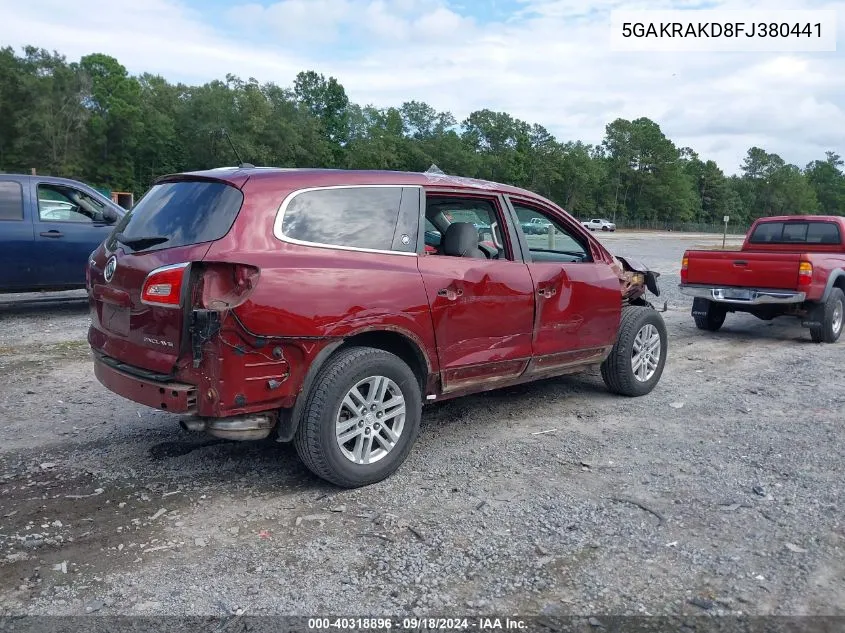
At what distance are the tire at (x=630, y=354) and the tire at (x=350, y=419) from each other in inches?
93.4

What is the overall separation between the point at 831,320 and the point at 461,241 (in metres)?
6.67

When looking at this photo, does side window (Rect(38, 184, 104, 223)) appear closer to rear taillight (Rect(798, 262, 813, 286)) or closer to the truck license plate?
the truck license plate

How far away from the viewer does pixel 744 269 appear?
9281mm

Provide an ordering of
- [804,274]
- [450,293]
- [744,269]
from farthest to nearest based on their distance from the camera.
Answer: [744,269]
[804,274]
[450,293]

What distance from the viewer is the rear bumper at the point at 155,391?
367 cm

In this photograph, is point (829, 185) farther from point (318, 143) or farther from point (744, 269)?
point (744, 269)

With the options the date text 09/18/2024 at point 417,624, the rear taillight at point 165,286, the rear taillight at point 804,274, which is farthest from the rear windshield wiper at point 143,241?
the rear taillight at point 804,274

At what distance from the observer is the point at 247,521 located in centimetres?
374

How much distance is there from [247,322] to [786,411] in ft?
15.2

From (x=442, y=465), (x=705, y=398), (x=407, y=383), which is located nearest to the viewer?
(x=407, y=383)

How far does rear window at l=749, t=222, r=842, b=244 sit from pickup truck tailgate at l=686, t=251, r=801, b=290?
2000mm

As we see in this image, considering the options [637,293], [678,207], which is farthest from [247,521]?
[678,207]

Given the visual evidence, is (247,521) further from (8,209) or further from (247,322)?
(8,209)

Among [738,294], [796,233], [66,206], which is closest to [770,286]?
[738,294]
